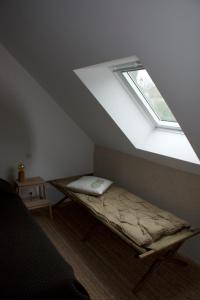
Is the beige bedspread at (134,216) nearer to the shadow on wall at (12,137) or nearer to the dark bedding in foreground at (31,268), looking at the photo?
the dark bedding in foreground at (31,268)

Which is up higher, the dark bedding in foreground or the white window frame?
the white window frame

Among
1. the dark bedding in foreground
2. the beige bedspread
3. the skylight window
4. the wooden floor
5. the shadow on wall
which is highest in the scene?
the skylight window

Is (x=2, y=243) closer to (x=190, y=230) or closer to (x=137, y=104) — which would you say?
(x=190, y=230)

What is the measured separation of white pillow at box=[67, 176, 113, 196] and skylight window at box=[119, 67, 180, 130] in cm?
93

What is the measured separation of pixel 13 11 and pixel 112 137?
1.61 m

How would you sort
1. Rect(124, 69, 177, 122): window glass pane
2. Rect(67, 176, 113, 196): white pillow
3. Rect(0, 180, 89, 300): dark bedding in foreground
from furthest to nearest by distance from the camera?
Rect(67, 176, 113, 196): white pillow → Rect(124, 69, 177, 122): window glass pane → Rect(0, 180, 89, 300): dark bedding in foreground

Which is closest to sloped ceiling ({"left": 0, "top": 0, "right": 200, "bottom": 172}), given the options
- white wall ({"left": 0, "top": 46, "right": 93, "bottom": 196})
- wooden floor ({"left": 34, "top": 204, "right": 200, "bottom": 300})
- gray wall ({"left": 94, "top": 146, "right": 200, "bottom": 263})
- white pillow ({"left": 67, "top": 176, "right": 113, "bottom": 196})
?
gray wall ({"left": 94, "top": 146, "right": 200, "bottom": 263})

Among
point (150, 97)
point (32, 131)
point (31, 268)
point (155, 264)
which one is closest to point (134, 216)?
point (155, 264)

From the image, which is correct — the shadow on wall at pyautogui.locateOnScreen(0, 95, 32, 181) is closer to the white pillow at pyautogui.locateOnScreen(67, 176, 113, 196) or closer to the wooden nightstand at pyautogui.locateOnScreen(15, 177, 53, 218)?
the wooden nightstand at pyautogui.locateOnScreen(15, 177, 53, 218)

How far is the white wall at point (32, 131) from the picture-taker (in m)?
3.01

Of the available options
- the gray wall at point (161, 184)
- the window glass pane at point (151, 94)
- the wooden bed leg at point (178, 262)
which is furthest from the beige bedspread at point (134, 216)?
the window glass pane at point (151, 94)

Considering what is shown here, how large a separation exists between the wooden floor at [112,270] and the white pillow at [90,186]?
0.46 m

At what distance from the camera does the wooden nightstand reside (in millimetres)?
2973

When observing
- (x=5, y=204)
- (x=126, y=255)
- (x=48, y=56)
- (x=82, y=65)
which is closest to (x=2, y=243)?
(x=5, y=204)
